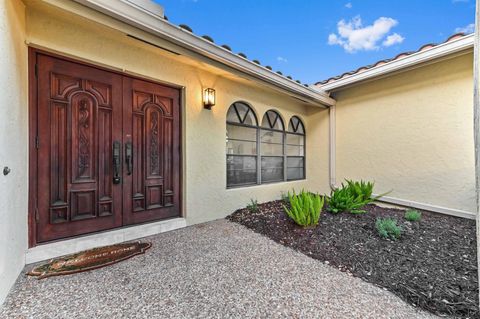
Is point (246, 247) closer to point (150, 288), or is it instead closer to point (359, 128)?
point (150, 288)

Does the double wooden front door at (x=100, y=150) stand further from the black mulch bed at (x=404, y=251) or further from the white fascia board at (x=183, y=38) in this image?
the black mulch bed at (x=404, y=251)

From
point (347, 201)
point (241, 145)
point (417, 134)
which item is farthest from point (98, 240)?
point (417, 134)

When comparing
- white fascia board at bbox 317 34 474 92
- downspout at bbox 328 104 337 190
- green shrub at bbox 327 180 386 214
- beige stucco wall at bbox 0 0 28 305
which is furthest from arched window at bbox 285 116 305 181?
beige stucco wall at bbox 0 0 28 305

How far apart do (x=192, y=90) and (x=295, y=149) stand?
338 centimetres

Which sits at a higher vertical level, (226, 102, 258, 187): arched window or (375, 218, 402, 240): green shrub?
(226, 102, 258, 187): arched window

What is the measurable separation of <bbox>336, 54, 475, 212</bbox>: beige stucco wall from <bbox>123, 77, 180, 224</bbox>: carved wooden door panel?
14.1 ft

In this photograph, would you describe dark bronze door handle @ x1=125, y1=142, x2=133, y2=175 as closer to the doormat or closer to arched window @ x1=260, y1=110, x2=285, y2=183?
the doormat

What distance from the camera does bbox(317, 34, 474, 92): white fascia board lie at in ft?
11.8

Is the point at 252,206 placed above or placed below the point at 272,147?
below

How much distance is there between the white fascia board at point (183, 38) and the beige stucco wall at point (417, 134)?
72.6 inches

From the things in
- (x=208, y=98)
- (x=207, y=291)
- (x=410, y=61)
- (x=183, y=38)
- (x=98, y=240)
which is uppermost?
(x=410, y=61)

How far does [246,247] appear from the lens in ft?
9.02

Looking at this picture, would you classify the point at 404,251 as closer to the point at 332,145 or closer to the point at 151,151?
the point at 332,145

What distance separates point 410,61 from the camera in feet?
13.5
